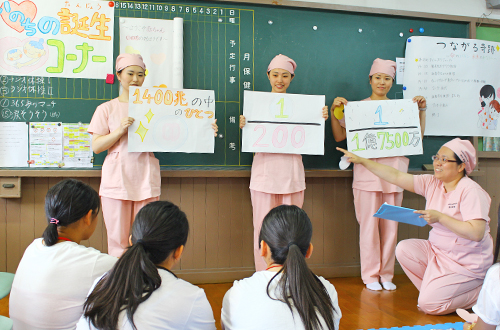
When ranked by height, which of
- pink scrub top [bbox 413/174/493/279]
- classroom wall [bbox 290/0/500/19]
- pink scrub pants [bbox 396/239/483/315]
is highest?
classroom wall [bbox 290/0/500/19]

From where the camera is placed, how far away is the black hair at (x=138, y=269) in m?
1.03

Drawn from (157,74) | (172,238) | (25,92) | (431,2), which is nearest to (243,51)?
(157,74)

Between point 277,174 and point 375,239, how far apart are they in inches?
37.7

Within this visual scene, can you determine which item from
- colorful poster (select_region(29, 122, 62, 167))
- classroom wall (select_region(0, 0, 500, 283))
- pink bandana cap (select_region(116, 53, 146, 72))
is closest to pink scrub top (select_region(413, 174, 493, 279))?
classroom wall (select_region(0, 0, 500, 283))

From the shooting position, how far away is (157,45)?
2807 millimetres

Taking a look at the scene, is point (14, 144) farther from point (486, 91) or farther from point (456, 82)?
point (486, 91)

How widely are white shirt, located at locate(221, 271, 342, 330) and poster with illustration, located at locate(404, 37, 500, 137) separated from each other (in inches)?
104

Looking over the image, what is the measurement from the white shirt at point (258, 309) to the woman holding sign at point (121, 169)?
1327 millimetres

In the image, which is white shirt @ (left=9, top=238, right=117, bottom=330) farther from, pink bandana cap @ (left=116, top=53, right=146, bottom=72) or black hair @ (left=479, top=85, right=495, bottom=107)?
black hair @ (left=479, top=85, right=495, bottom=107)

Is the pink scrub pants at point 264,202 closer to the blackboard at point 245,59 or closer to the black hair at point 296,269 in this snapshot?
the blackboard at point 245,59

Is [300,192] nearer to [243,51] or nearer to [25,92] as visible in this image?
[243,51]

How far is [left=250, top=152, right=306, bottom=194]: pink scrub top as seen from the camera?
8.68 feet

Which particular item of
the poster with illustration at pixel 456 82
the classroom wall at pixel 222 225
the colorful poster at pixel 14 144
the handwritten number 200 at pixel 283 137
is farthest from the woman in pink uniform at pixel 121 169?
the poster with illustration at pixel 456 82

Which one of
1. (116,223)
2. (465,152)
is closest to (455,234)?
(465,152)
